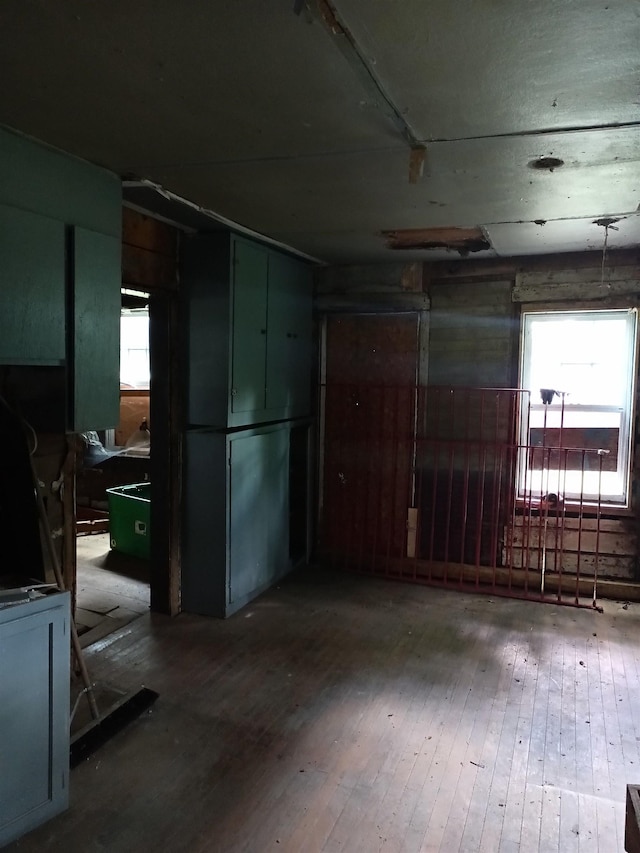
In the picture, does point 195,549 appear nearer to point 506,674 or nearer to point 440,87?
point 506,674

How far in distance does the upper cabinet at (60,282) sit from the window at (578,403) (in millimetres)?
2967

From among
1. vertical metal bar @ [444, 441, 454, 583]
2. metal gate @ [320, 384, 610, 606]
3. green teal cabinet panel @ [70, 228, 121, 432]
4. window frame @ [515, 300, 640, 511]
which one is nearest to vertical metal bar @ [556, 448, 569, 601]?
metal gate @ [320, 384, 610, 606]

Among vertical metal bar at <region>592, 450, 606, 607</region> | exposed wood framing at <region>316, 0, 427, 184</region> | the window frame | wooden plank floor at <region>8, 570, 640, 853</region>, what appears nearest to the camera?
exposed wood framing at <region>316, 0, 427, 184</region>

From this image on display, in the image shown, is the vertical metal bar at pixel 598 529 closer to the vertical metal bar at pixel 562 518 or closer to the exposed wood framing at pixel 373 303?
the vertical metal bar at pixel 562 518

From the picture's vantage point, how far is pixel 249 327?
400 cm

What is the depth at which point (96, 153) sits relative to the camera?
8.01 ft

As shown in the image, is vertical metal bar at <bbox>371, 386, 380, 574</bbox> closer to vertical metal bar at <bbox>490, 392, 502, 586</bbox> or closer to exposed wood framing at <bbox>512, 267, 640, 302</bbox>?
vertical metal bar at <bbox>490, 392, 502, 586</bbox>

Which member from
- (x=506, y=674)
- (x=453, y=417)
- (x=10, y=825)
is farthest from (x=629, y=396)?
(x=10, y=825)

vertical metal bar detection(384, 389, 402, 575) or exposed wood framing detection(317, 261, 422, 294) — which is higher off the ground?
exposed wood framing detection(317, 261, 422, 294)

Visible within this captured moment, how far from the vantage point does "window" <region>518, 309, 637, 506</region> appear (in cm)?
439

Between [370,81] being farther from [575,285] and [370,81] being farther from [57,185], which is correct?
[575,285]

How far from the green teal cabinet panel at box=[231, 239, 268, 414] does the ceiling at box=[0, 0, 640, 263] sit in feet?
2.49

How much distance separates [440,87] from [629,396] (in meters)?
3.22

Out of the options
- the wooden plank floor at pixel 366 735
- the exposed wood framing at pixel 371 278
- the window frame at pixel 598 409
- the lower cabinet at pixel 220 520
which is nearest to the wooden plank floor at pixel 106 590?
the wooden plank floor at pixel 366 735
